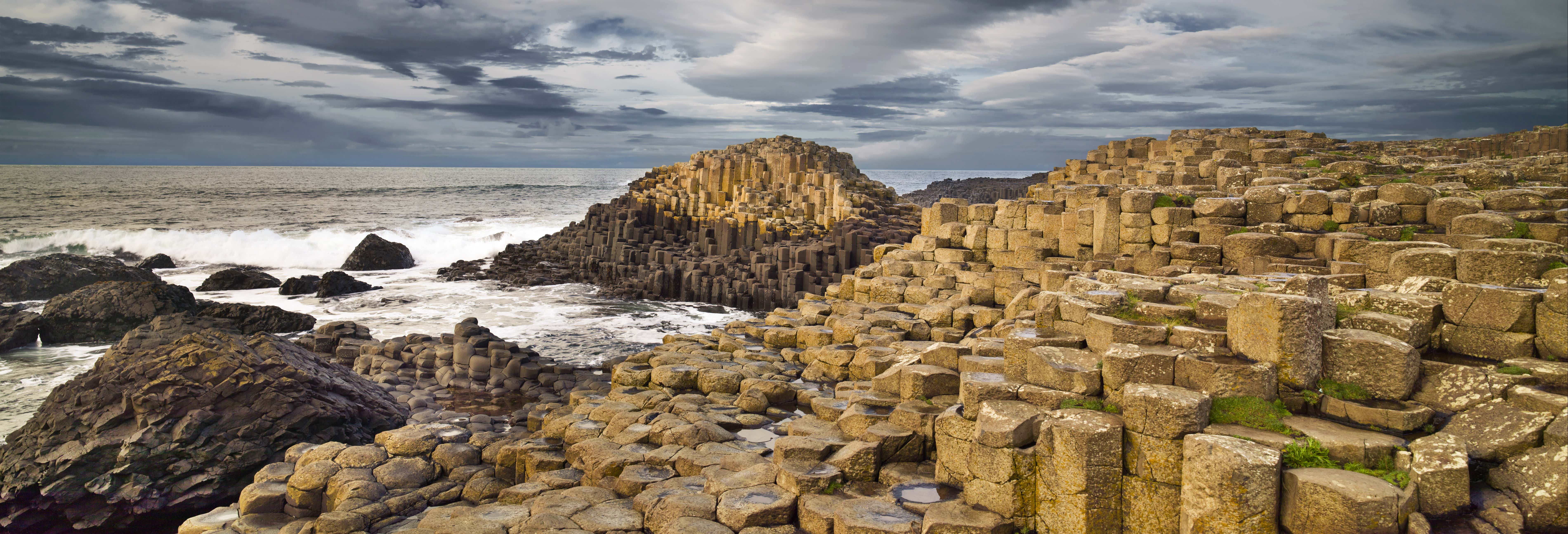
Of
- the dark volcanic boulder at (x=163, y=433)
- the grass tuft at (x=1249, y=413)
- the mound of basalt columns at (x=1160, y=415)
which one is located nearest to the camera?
the mound of basalt columns at (x=1160, y=415)

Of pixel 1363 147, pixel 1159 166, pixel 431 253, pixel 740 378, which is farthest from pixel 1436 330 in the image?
pixel 431 253

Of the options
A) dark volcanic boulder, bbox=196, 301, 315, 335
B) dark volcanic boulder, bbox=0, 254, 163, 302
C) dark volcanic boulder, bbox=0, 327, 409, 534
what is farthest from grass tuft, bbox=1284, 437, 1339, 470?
dark volcanic boulder, bbox=0, 254, 163, 302

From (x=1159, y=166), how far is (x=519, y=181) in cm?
14454

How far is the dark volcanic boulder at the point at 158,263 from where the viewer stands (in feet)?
111

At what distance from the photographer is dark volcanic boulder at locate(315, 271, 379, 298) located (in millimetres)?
26219

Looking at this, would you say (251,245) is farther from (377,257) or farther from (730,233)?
(730,233)

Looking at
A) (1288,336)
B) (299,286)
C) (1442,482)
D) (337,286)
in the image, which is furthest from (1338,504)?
(299,286)

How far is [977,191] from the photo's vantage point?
66625 mm

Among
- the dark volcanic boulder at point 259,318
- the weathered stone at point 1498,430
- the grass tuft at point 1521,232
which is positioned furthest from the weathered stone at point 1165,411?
the dark volcanic boulder at point 259,318

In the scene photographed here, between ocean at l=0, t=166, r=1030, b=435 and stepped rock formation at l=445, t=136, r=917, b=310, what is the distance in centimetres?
138

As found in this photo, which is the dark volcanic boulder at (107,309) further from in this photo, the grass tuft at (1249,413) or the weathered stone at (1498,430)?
the weathered stone at (1498,430)

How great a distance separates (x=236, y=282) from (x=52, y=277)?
4.90 m

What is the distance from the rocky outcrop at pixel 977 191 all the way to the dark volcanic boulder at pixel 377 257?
96.5 feet

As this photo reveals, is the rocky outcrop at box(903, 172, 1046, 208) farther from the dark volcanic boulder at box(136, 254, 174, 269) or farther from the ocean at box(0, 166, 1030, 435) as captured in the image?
the dark volcanic boulder at box(136, 254, 174, 269)
